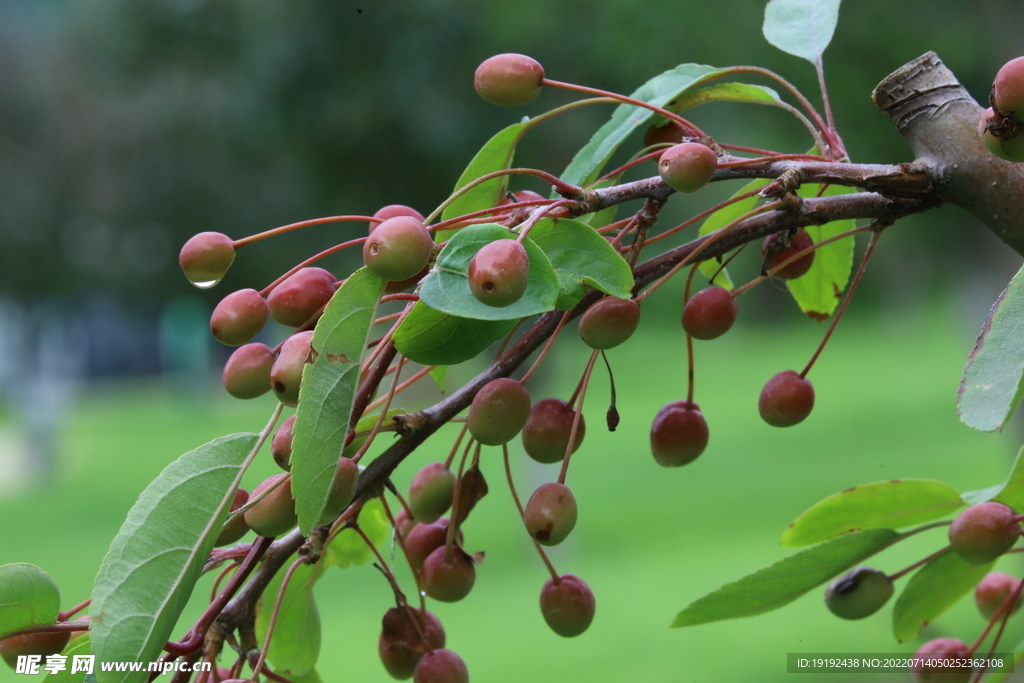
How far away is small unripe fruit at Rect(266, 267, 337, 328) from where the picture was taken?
0.42m

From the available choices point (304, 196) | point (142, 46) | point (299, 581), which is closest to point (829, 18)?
point (299, 581)

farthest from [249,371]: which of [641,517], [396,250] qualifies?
[641,517]

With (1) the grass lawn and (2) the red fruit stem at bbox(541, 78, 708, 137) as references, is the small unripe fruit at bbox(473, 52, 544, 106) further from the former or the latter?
(1) the grass lawn

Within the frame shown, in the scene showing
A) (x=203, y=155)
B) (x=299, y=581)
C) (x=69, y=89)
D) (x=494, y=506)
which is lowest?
(x=494, y=506)

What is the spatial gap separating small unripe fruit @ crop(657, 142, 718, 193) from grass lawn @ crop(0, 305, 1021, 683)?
393mm

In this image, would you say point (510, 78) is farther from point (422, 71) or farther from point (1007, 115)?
point (422, 71)

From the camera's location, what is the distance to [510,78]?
0.51 metres

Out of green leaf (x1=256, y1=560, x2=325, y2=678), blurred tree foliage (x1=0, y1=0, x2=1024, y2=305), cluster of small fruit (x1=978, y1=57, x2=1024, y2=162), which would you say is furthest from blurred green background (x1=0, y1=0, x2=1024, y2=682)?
cluster of small fruit (x1=978, y1=57, x2=1024, y2=162)

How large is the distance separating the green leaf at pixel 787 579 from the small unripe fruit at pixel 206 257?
0.31 m

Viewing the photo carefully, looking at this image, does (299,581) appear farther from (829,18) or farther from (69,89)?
(69,89)

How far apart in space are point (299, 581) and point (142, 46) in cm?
706

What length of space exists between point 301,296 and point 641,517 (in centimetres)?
585

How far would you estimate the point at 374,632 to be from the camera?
404 centimetres

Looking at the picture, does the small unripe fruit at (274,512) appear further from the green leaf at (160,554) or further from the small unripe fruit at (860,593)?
the small unripe fruit at (860,593)
